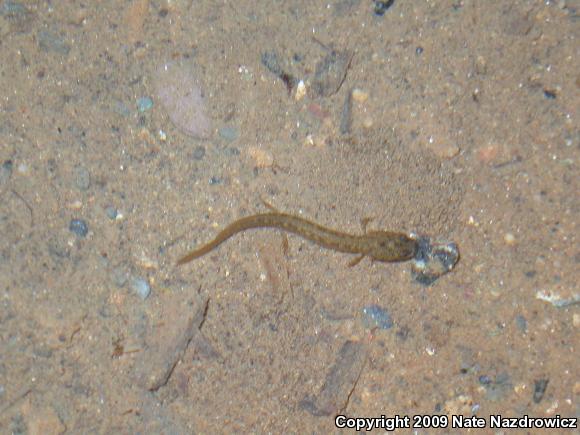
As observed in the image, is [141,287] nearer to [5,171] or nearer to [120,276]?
[120,276]

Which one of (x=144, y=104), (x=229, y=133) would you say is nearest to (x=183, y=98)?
(x=144, y=104)

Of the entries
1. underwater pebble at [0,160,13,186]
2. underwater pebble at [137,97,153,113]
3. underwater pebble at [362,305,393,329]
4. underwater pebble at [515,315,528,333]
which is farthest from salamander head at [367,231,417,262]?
underwater pebble at [0,160,13,186]

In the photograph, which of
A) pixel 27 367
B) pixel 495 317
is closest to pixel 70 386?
pixel 27 367

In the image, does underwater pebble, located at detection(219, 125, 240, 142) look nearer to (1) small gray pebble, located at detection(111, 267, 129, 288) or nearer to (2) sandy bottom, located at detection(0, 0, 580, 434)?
(2) sandy bottom, located at detection(0, 0, 580, 434)

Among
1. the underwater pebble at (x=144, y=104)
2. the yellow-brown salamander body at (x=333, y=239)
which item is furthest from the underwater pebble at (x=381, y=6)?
the underwater pebble at (x=144, y=104)

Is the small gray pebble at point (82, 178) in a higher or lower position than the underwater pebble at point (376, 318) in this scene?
higher

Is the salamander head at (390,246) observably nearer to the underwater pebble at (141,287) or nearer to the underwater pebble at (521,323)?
the underwater pebble at (521,323)

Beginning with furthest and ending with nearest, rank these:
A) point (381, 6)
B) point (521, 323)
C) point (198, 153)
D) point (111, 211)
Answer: point (381, 6) → point (198, 153) → point (111, 211) → point (521, 323)

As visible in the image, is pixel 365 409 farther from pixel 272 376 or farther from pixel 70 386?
pixel 70 386
